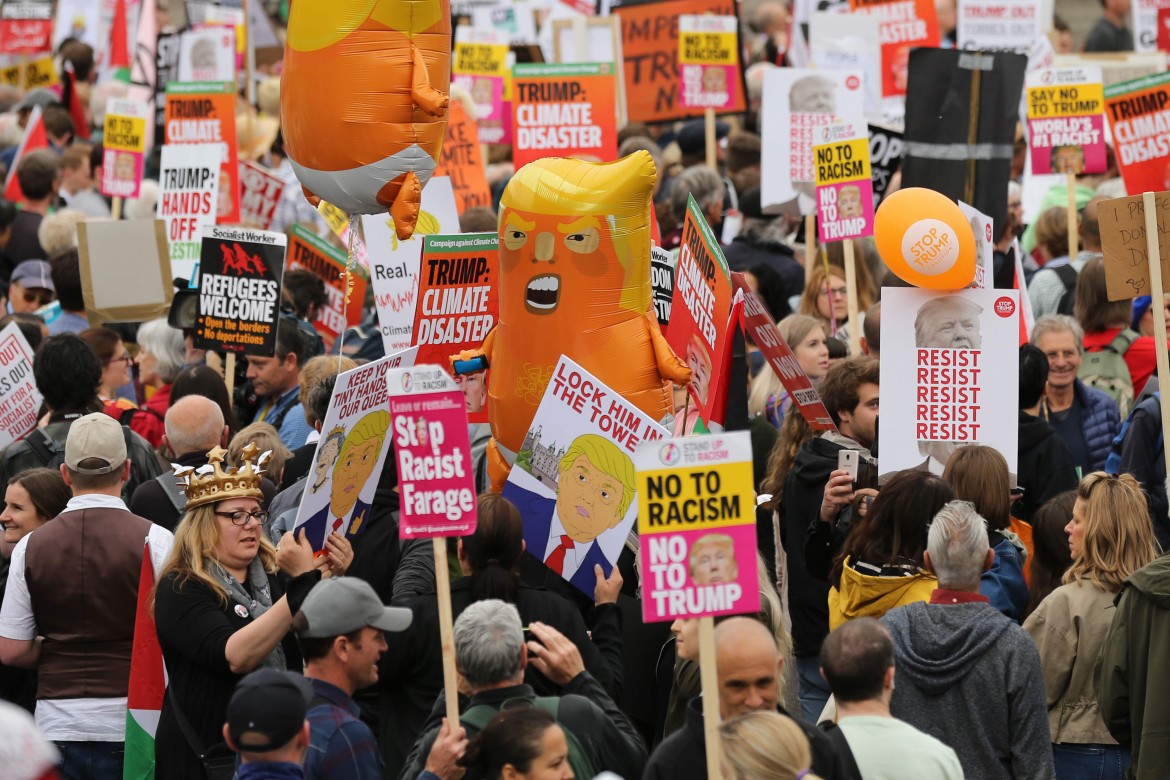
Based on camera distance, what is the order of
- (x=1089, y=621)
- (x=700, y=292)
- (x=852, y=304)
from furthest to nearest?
(x=852, y=304) → (x=700, y=292) → (x=1089, y=621)

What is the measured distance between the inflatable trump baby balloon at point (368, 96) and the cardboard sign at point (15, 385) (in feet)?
6.72

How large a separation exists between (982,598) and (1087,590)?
76 cm

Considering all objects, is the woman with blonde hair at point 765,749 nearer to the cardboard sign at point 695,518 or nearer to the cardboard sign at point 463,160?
the cardboard sign at point 695,518

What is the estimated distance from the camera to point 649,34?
15.1m

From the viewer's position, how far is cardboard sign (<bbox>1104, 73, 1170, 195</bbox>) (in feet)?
34.9

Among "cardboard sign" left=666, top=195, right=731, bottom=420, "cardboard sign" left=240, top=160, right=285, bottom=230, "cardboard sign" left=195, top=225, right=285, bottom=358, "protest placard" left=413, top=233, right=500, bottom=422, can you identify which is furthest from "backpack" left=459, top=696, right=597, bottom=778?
"cardboard sign" left=240, top=160, right=285, bottom=230

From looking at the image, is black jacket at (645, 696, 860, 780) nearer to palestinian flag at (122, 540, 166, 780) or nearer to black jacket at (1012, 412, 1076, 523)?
palestinian flag at (122, 540, 166, 780)

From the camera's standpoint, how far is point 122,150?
12914 millimetres

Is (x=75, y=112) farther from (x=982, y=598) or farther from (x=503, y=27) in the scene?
(x=982, y=598)

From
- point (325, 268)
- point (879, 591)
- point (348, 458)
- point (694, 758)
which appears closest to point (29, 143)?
point (325, 268)

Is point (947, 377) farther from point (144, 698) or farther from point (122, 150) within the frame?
point (122, 150)

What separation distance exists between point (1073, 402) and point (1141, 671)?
10.3 ft

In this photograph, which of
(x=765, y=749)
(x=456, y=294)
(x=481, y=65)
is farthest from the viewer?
(x=481, y=65)

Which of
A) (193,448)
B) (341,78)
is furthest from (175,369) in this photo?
(341,78)
